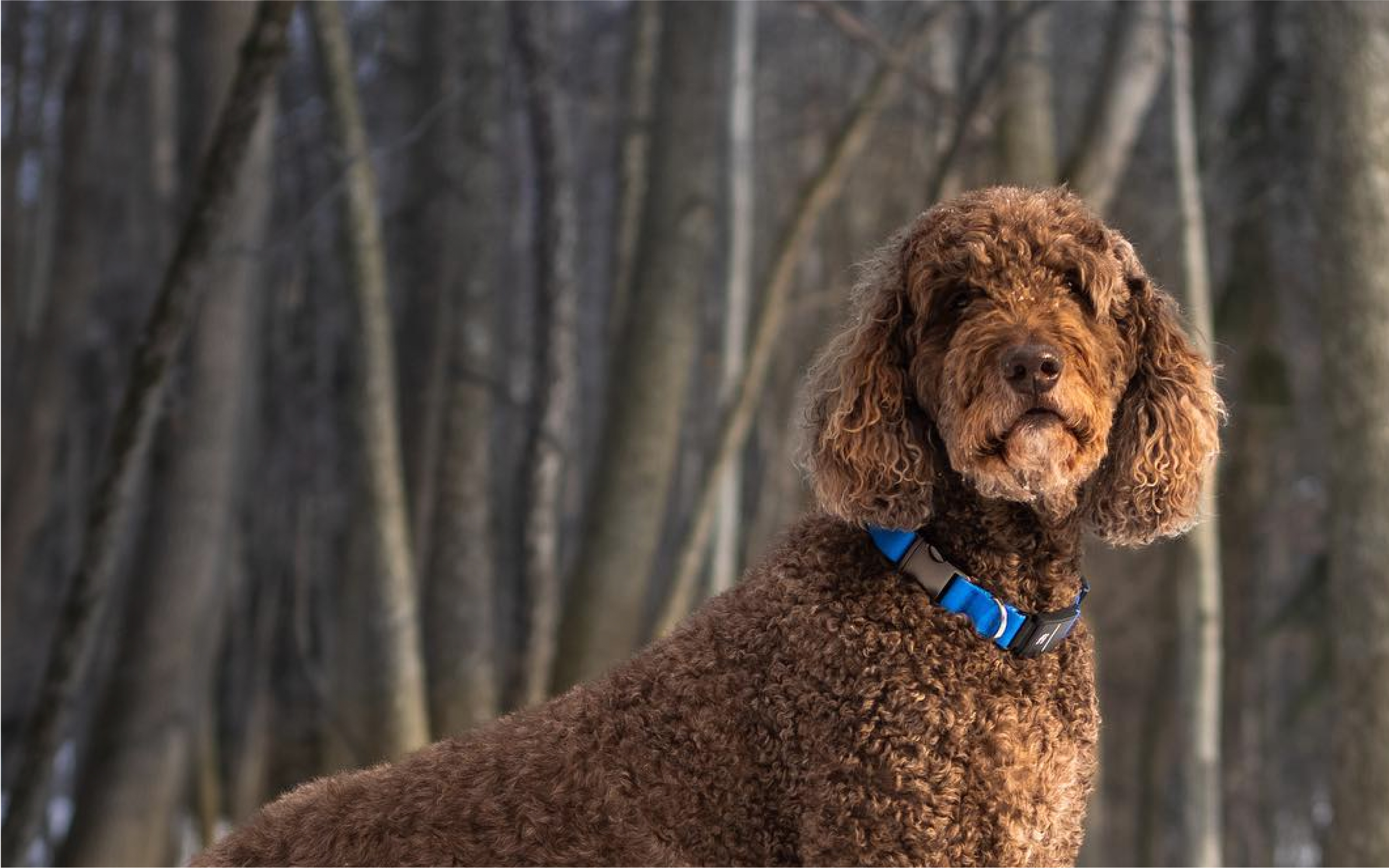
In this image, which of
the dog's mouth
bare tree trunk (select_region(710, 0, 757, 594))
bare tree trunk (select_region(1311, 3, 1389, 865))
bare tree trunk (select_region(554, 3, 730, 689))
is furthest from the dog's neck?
bare tree trunk (select_region(554, 3, 730, 689))

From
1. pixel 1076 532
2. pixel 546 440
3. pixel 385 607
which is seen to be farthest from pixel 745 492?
pixel 1076 532

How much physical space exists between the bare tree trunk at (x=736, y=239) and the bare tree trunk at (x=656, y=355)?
6.5 inches

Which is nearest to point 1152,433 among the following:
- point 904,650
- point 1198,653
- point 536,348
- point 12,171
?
point 904,650

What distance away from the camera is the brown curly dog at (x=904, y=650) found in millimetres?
2744

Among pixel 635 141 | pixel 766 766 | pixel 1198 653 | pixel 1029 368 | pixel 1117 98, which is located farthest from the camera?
pixel 635 141

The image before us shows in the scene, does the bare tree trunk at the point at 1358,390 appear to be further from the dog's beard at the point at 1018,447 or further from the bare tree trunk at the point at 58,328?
the bare tree trunk at the point at 58,328

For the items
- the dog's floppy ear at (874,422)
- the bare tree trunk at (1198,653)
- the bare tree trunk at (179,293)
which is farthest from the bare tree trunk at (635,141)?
the dog's floppy ear at (874,422)

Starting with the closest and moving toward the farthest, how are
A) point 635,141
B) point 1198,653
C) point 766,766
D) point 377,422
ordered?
1. point 766,766
2. point 377,422
3. point 1198,653
4. point 635,141

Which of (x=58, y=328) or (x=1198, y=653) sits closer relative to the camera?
(x=1198, y=653)

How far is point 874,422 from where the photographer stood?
2.92 metres

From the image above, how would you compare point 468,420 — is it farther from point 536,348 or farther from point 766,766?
point 766,766

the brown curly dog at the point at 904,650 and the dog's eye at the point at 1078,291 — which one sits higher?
the dog's eye at the point at 1078,291

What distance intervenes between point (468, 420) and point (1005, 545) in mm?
5375

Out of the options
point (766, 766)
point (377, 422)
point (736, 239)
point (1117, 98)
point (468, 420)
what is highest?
point (1117, 98)
